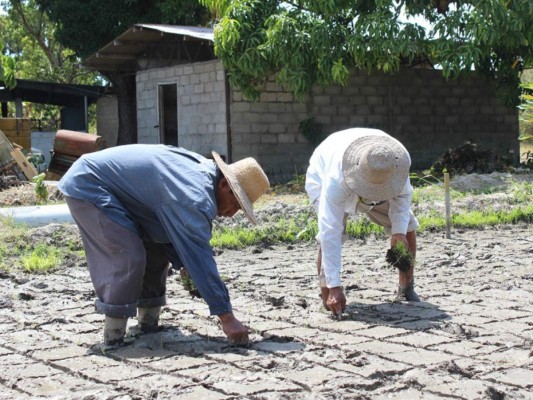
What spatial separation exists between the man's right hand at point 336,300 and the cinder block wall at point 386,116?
10.3m

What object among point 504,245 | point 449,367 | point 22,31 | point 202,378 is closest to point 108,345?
point 202,378

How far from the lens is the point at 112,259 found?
4.46 metres

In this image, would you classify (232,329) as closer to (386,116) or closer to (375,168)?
(375,168)

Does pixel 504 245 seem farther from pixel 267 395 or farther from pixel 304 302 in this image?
pixel 267 395

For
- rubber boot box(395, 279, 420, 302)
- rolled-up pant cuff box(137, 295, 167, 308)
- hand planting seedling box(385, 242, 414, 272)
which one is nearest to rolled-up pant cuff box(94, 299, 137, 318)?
rolled-up pant cuff box(137, 295, 167, 308)

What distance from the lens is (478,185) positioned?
40.9 ft

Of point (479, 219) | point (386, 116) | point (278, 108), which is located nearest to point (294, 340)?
point (479, 219)

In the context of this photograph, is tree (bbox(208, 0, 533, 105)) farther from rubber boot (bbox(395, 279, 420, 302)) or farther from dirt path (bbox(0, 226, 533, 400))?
rubber boot (bbox(395, 279, 420, 302))

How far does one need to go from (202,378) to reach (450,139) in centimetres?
1450

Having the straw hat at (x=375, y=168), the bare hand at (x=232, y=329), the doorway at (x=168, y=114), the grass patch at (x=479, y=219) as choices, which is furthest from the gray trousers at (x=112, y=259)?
the doorway at (x=168, y=114)

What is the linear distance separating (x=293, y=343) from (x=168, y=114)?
45.8ft

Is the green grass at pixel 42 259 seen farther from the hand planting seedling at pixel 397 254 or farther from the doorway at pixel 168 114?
the doorway at pixel 168 114

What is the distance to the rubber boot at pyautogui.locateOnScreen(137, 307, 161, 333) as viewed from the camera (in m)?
Result: 4.88

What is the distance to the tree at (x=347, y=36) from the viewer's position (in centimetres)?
1282
